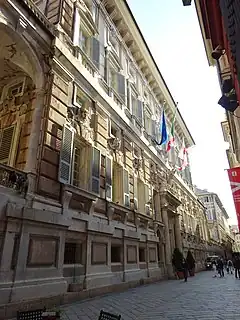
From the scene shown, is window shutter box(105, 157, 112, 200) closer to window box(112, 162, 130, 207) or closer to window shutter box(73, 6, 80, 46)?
window box(112, 162, 130, 207)

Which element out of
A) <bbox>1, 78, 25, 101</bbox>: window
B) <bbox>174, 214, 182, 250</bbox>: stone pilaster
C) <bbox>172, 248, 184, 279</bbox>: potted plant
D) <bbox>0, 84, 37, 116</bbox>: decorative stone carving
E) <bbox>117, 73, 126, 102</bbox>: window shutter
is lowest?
<bbox>172, 248, 184, 279</bbox>: potted plant

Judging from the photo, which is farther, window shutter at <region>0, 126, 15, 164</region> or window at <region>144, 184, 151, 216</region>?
window at <region>144, 184, 151, 216</region>

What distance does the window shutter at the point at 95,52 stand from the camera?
13173 millimetres

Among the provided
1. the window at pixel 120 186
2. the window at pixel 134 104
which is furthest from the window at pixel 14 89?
the window at pixel 134 104

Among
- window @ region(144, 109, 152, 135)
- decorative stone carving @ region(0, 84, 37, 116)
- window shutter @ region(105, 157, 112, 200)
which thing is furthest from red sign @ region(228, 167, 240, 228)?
window @ region(144, 109, 152, 135)

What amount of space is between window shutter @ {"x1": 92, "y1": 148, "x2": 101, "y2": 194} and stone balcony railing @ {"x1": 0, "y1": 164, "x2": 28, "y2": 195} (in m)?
3.50

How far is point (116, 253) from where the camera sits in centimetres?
1184

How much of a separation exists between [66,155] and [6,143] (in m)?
2.19

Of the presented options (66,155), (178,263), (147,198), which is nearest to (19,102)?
(66,155)

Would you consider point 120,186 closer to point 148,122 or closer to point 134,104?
point 134,104

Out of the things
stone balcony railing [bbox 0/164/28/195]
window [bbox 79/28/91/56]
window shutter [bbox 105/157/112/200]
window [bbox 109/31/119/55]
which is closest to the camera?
stone balcony railing [bbox 0/164/28/195]

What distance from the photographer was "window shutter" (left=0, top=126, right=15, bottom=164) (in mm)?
8997

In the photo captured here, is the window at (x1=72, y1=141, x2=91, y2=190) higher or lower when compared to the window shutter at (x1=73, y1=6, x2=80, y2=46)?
lower

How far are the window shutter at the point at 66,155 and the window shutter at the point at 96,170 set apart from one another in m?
1.45
